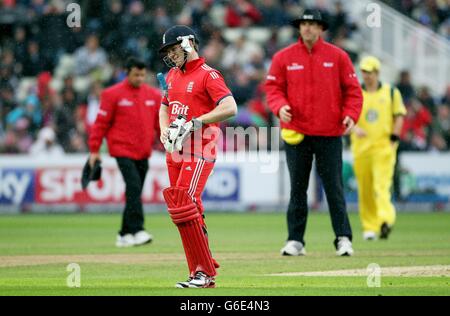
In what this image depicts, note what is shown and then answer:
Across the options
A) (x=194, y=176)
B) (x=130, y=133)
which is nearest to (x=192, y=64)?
(x=194, y=176)

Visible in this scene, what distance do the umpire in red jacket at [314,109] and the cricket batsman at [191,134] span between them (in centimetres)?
339

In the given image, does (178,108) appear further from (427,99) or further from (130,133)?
(427,99)

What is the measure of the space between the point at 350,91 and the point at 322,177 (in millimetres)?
1121

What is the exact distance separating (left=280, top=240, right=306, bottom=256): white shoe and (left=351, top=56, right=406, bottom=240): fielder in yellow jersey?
3168mm

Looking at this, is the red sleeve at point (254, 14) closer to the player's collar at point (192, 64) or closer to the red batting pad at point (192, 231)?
the player's collar at point (192, 64)

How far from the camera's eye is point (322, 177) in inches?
562

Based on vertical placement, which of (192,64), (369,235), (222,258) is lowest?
(369,235)

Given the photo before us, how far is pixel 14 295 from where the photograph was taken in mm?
9617

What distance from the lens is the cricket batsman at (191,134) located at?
10.1 meters

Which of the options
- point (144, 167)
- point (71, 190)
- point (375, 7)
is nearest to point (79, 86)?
point (71, 190)

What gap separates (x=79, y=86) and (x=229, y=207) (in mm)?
6130

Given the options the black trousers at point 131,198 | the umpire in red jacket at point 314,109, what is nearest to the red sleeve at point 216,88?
the umpire in red jacket at point 314,109

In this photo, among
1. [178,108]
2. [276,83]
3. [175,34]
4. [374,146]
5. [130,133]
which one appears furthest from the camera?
[374,146]
